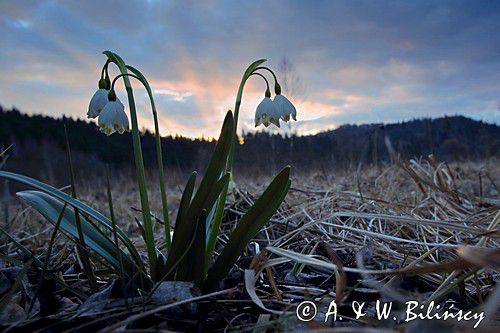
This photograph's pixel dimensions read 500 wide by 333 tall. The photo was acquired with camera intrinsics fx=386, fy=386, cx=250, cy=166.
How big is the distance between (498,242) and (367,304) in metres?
1.12

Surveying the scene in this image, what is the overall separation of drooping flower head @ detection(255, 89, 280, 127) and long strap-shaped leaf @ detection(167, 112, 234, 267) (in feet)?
1.06

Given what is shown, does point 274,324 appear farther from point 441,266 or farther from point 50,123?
point 50,123

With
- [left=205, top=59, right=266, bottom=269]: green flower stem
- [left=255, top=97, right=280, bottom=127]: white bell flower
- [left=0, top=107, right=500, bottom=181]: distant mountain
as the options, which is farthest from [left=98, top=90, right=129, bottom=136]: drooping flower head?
[left=0, top=107, right=500, bottom=181]: distant mountain

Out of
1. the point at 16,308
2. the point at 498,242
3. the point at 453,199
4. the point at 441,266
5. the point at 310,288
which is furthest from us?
the point at 453,199

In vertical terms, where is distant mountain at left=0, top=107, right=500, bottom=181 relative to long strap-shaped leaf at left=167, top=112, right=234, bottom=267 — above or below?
above

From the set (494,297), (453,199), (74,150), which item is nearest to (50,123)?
(74,150)

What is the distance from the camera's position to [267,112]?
163 cm

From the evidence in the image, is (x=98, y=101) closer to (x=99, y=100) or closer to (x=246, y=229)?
(x=99, y=100)

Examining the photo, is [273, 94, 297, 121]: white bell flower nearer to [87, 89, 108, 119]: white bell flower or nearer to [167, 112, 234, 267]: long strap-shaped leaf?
[167, 112, 234, 267]: long strap-shaped leaf

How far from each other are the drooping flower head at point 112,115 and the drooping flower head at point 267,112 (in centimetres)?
55

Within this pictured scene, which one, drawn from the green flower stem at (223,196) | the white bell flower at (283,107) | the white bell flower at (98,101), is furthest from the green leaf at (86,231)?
the white bell flower at (283,107)

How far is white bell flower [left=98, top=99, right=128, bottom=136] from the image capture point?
→ 4.54ft

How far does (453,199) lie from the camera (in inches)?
111

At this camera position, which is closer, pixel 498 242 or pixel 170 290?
pixel 170 290
